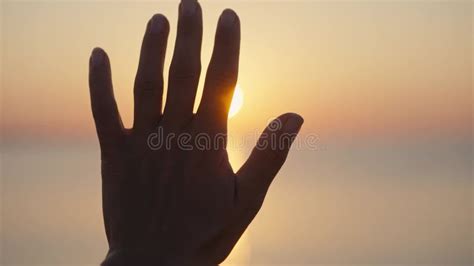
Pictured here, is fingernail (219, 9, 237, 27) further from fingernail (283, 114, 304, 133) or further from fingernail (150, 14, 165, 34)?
fingernail (283, 114, 304, 133)

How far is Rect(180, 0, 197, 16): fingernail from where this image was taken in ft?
5.80

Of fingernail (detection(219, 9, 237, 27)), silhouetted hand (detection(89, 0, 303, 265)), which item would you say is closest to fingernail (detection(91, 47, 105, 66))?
silhouetted hand (detection(89, 0, 303, 265))

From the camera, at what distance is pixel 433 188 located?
52.9m

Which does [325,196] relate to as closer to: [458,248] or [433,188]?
[433,188]

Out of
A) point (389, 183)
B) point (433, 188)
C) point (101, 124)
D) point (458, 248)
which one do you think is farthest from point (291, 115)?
point (389, 183)

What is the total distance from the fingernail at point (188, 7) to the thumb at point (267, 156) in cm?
45

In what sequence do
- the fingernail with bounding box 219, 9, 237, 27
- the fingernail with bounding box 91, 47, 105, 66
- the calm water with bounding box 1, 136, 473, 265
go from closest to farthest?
the fingernail with bounding box 219, 9, 237, 27 < the fingernail with bounding box 91, 47, 105, 66 < the calm water with bounding box 1, 136, 473, 265

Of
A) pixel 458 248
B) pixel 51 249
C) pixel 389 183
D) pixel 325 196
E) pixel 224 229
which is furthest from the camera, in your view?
pixel 389 183

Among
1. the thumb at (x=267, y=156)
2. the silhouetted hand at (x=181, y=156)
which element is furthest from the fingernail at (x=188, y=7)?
the thumb at (x=267, y=156)

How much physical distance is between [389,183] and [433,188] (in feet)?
29.8

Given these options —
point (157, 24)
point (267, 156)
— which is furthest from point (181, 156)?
point (157, 24)

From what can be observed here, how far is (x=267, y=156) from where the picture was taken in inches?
71.8

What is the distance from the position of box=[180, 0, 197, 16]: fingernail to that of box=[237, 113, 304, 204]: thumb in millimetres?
451

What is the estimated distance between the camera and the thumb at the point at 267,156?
5.93 ft
